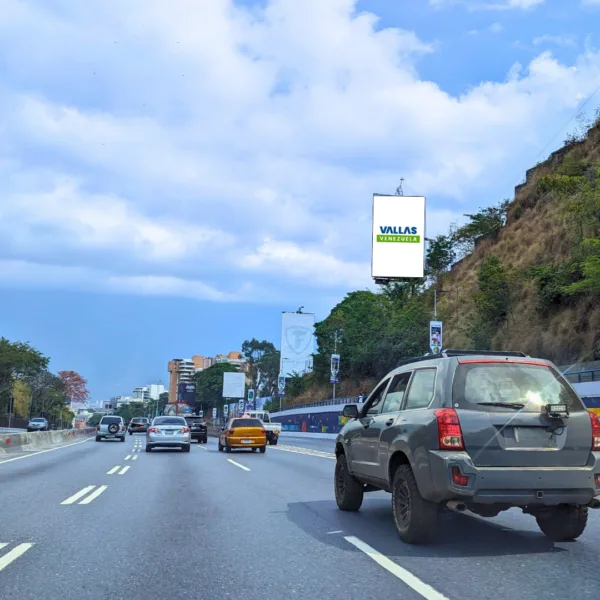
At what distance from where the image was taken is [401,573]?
20.4 feet

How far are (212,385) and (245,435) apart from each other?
131 m

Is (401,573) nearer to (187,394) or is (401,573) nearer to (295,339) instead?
(295,339)

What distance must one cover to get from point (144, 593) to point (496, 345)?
157ft

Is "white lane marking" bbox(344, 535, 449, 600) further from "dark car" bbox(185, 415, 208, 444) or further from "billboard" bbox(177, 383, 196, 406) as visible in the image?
"billboard" bbox(177, 383, 196, 406)

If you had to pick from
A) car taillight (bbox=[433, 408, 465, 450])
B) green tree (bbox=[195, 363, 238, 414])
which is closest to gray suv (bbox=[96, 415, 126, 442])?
car taillight (bbox=[433, 408, 465, 450])

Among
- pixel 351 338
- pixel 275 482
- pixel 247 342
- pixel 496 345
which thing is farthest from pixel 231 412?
pixel 275 482

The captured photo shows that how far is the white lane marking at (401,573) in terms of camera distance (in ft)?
18.0

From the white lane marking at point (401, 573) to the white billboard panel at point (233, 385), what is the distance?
107 metres

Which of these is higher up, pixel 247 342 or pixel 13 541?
pixel 247 342

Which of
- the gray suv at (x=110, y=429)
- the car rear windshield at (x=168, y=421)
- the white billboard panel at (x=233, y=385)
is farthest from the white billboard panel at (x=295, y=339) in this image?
the car rear windshield at (x=168, y=421)

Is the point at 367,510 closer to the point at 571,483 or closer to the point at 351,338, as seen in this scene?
the point at 571,483

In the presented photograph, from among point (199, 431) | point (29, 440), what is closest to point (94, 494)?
point (29, 440)

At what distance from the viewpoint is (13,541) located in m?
7.83

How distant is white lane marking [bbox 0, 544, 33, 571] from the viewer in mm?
6625
